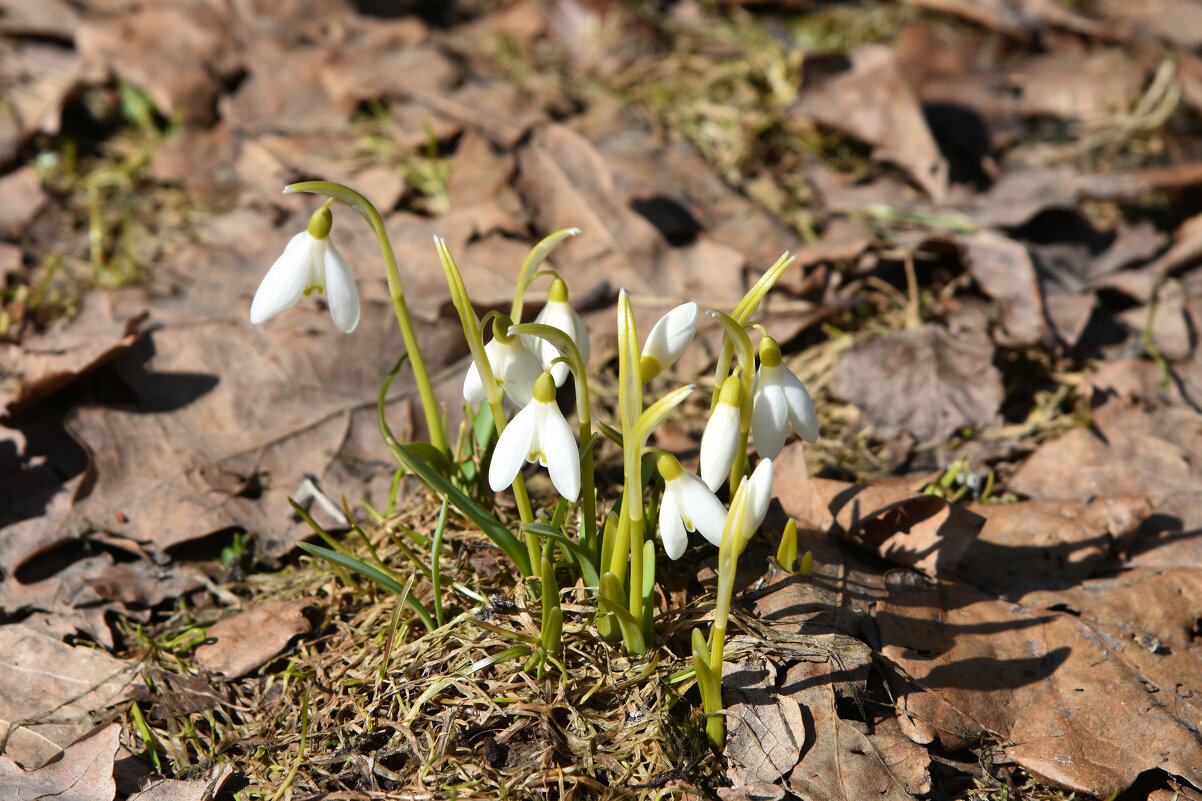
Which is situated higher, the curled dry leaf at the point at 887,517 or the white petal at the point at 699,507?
the white petal at the point at 699,507

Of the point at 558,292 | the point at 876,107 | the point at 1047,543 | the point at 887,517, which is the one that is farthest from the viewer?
the point at 876,107

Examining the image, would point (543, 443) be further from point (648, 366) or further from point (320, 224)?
point (320, 224)

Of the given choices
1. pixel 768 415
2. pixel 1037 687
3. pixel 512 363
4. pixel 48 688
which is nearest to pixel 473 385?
pixel 512 363

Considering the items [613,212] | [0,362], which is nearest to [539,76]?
[613,212]

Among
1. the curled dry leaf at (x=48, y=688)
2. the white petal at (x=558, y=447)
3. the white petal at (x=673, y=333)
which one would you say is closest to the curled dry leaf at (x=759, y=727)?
the white petal at (x=558, y=447)

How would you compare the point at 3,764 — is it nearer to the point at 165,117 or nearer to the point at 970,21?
the point at 165,117

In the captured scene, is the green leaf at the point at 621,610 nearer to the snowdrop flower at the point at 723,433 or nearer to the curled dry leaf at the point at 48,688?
the snowdrop flower at the point at 723,433
